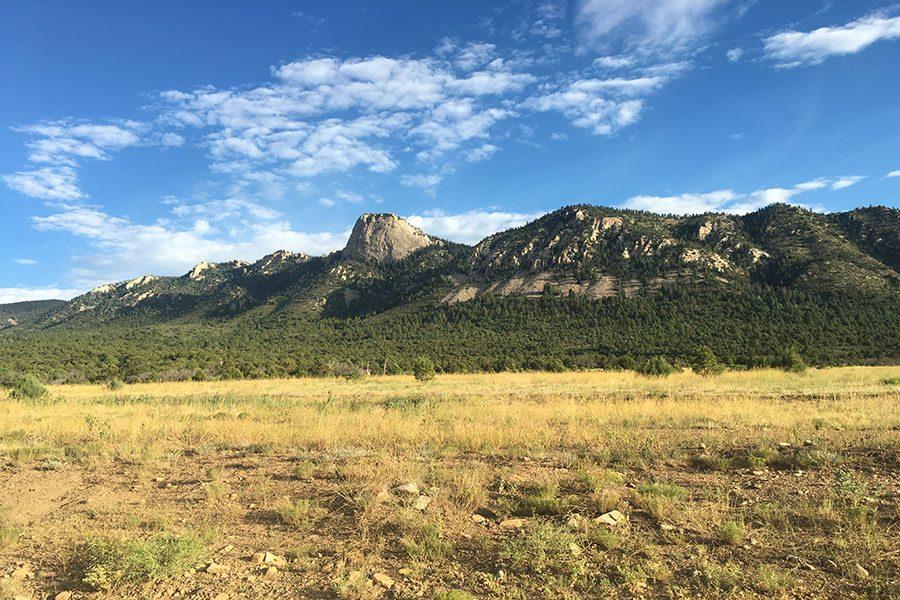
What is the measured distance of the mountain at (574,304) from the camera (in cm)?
6034

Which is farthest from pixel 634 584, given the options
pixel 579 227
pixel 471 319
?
pixel 579 227

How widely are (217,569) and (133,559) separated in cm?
73

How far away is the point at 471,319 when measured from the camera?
95.2 metres

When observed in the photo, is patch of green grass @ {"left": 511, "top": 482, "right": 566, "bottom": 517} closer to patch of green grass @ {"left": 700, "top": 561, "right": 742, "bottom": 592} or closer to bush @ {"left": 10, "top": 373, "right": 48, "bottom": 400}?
patch of green grass @ {"left": 700, "top": 561, "right": 742, "bottom": 592}

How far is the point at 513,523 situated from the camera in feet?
17.7

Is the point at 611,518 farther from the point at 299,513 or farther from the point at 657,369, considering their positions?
the point at 657,369

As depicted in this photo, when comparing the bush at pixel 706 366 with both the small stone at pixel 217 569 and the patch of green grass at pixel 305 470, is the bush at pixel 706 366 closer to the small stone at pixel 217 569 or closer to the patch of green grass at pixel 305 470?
the patch of green grass at pixel 305 470

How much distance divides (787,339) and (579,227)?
6494cm

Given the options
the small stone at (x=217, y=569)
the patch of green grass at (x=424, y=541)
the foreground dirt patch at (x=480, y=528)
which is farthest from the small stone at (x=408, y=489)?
the small stone at (x=217, y=569)

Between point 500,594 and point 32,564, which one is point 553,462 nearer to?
point 500,594

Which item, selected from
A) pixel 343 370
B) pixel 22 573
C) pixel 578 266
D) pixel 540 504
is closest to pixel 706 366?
pixel 540 504

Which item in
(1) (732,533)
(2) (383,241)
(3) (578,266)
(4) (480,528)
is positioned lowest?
(4) (480,528)

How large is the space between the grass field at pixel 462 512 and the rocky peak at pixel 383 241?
166844 mm

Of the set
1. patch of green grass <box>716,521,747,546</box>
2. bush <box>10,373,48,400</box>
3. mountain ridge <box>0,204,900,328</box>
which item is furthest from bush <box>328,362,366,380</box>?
mountain ridge <box>0,204,900,328</box>
